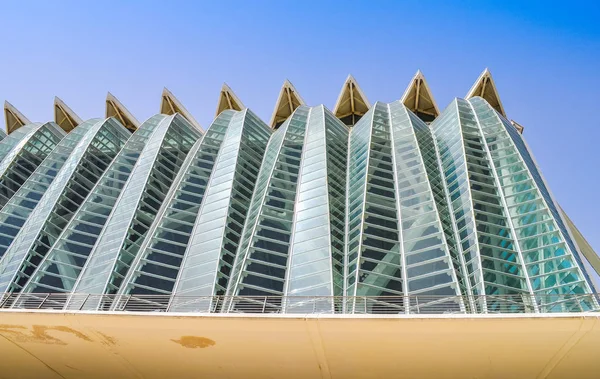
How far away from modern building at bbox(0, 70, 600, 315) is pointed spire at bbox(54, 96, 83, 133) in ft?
50.5

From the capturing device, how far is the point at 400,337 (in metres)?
19.1

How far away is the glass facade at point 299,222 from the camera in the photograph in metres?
23.4

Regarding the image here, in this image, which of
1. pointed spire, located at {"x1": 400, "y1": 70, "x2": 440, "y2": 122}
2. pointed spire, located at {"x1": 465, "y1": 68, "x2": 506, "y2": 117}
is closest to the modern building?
pointed spire, located at {"x1": 465, "y1": 68, "x2": 506, "y2": 117}

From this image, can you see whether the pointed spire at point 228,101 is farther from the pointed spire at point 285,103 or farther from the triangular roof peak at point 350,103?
the triangular roof peak at point 350,103

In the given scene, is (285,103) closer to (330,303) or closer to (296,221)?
(296,221)

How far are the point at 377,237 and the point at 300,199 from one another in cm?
551

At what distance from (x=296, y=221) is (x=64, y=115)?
3919 centimetres

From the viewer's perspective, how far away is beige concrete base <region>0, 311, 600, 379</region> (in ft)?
60.6

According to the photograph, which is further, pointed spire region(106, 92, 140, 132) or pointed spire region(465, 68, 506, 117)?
pointed spire region(106, 92, 140, 132)

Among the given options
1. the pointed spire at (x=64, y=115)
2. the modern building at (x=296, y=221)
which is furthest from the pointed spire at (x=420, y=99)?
the pointed spire at (x=64, y=115)

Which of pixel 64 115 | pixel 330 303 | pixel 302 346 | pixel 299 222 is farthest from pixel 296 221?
pixel 64 115

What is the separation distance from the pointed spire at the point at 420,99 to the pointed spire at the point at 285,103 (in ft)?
33.2

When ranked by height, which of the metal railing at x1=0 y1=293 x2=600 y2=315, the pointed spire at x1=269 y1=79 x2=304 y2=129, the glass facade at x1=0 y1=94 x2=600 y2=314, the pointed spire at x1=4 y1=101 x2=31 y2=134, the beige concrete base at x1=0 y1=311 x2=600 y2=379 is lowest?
the beige concrete base at x1=0 y1=311 x2=600 y2=379

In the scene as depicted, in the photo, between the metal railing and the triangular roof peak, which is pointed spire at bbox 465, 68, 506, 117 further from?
the metal railing
